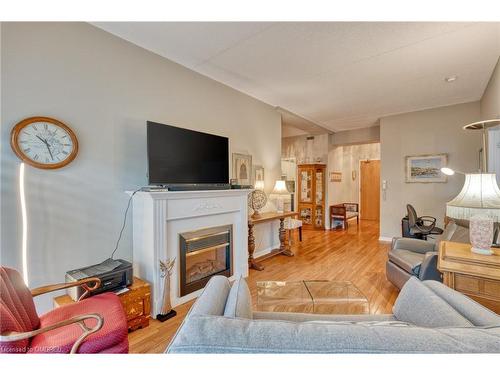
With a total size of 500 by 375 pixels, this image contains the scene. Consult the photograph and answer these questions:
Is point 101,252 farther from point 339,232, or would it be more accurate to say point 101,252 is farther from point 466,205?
point 339,232

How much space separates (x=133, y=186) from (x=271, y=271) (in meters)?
2.25

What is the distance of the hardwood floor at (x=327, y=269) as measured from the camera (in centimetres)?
198

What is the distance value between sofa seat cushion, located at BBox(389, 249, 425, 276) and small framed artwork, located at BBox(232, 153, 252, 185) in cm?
226

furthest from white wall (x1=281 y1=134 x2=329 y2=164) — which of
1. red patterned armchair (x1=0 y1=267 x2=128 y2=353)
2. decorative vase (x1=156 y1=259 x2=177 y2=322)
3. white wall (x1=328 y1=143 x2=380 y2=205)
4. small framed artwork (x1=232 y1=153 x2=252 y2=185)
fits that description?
red patterned armchair (x1=0 y1=267 x2=128 y2=353)

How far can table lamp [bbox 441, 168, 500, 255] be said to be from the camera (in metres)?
1.63

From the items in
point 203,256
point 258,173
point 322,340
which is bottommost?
point 203,256

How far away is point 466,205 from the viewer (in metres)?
1.68

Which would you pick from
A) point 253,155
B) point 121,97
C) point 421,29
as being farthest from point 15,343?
point 421,29

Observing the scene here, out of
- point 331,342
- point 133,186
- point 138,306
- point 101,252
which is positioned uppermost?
point 133,186

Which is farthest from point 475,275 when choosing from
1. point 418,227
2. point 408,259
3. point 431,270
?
point 418,227

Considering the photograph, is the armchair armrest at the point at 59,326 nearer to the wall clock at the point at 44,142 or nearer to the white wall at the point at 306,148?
the wall clock at the point at 44,142

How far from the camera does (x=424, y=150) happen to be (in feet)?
15.1

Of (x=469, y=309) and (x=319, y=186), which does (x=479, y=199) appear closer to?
(x=469, y=309)

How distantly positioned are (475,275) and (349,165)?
6.77m
